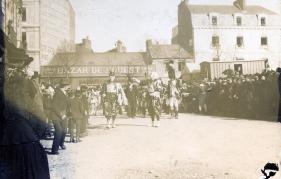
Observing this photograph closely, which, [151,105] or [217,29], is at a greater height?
[217,29]

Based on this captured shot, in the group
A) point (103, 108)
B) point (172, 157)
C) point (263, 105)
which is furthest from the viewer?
point (263, 105)

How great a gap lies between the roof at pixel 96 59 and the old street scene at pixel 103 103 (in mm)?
13

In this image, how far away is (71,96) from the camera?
355cm

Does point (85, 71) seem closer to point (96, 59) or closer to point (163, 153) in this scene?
point (96, 59)

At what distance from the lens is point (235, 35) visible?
14.9 ft

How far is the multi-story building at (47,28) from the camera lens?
3.47 meters

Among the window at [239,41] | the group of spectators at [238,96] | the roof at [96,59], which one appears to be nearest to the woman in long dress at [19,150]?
the roof at [96,59]

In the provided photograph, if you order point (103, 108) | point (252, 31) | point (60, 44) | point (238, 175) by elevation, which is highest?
point (252, 31)

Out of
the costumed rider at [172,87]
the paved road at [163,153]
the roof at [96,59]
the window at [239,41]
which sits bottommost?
the paved road at [163,153]

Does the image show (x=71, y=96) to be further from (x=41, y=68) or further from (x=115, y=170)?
(x=115, y=170)

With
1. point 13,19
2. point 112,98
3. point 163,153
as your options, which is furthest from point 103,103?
point 13,19

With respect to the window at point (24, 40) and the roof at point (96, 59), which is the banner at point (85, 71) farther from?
the window at point (24, 40)

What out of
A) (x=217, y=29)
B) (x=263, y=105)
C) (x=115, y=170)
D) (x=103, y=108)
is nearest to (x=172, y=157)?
(x=115, y=170)

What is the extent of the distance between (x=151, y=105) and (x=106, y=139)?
1072 millimetres
